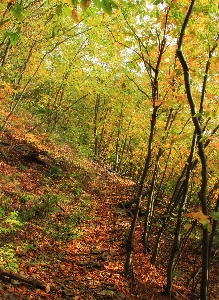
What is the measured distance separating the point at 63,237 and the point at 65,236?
109 mm

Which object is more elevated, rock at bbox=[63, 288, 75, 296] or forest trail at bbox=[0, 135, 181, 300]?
forest trail at bbox=[0, 135, 181, 300]

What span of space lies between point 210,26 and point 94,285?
6.91 meters

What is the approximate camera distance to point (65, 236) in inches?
371

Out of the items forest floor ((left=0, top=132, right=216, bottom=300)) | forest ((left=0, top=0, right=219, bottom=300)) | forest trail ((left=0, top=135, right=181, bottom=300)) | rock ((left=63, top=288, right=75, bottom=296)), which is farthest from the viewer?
forest trail ((left=0, top=135, right=181, bottom=300))

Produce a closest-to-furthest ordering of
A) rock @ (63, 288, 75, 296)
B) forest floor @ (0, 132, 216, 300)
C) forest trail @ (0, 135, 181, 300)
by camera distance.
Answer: rock @ (63, 288, 75, 296), forest floor @ (0, 132, 216, 300), forest trail @ (0, 135, 181, 300)

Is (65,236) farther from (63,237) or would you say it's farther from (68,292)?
(68,292)

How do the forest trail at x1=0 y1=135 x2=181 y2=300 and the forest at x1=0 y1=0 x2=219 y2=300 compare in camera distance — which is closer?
the forest at x1=0 y1=0 x2=219 y2=300

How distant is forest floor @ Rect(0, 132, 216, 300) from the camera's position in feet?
21.5

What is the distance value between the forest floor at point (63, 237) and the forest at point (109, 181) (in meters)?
0.04

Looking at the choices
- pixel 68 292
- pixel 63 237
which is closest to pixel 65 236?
pixel 63 237

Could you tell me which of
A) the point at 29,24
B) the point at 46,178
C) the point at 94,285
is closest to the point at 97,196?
the point at 46,178

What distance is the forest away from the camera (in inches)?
212

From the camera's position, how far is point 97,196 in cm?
1458

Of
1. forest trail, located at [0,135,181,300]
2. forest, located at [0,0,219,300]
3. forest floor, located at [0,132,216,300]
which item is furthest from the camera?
forest trail, located at [0,135,181,300]
